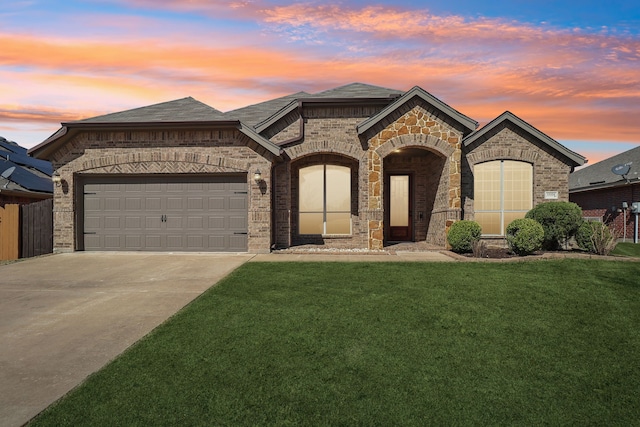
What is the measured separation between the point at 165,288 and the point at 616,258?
1160 cm

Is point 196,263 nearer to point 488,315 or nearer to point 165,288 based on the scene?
point 165,288

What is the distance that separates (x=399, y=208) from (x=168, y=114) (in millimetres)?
10159

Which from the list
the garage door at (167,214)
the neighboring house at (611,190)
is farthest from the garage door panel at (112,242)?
the neighboring house at (611,190)

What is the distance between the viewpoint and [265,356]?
402 centimetres

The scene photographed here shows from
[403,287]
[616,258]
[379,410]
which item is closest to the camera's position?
[379,410]

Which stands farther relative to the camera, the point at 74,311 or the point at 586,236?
the point at 586,236

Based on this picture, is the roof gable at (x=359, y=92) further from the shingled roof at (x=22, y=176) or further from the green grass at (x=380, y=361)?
the shingled roof at (x=22, y=176)

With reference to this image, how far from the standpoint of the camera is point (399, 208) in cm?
1580

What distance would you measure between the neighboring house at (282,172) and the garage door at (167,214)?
4 cm

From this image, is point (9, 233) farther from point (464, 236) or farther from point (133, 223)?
point (464, 236)

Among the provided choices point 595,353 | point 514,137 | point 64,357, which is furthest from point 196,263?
point 514,137

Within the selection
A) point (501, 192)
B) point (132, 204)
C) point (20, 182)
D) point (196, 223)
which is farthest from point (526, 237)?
point (20, 182)

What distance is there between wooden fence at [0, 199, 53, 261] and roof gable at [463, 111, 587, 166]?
15.6 m

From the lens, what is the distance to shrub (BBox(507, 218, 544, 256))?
10.2 metres
